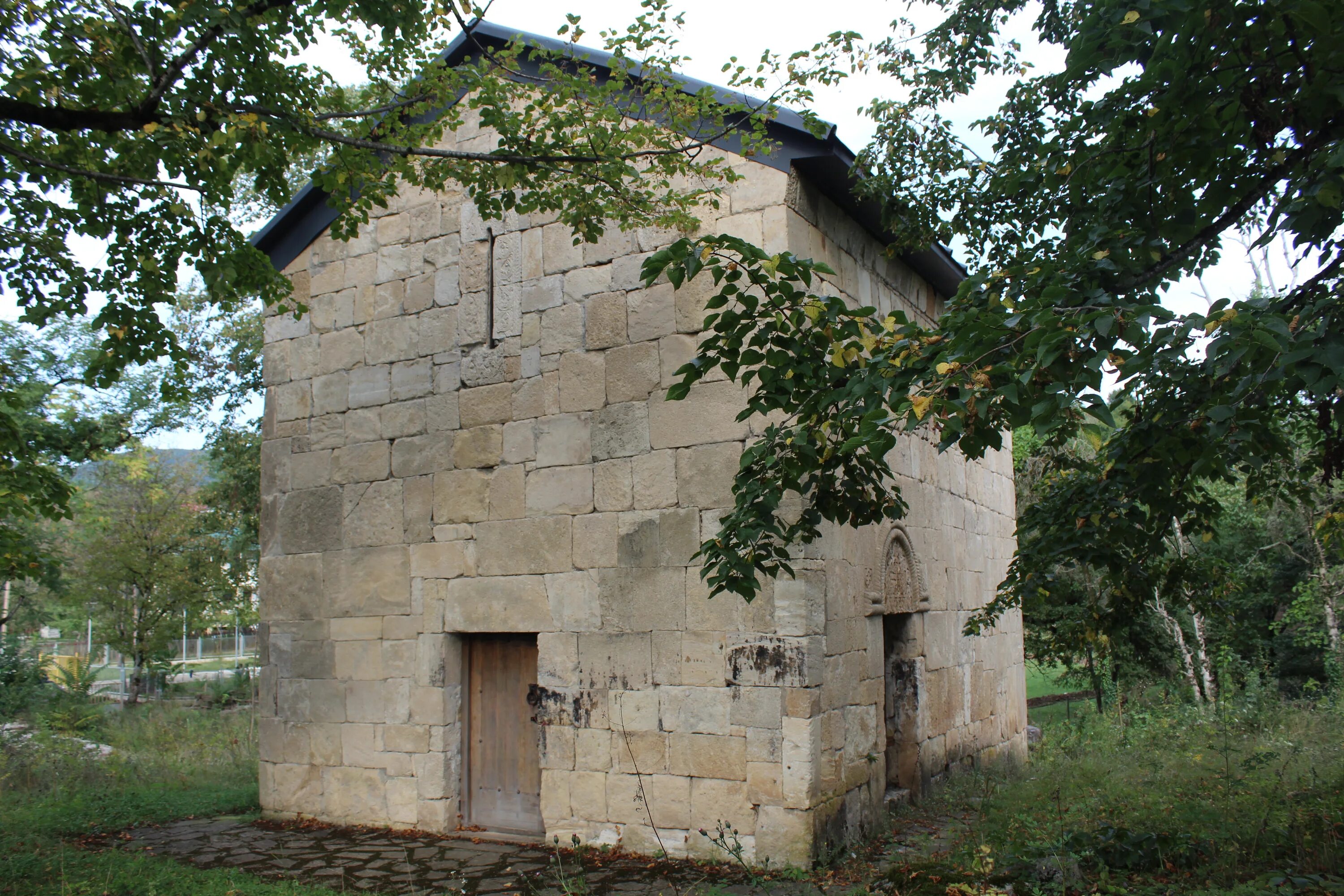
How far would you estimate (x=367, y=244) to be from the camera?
838 cm

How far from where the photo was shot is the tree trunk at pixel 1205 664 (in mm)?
13656

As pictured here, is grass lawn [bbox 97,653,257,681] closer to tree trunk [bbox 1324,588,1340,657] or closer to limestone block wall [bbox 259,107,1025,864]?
limestone block wall [bbox 259,107,1025,864]

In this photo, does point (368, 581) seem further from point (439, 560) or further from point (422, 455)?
point (422, 455)

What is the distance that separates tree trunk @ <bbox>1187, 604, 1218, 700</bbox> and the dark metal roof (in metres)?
7.64

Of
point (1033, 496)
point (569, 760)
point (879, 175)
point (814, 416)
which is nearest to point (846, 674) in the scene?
point (569, 760)

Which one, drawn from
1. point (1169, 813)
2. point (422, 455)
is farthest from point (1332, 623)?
point (422, 455)

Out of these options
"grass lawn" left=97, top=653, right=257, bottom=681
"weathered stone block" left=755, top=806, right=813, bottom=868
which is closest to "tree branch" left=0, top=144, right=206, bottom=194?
"weathered stone block" left=755, top=806, right=813, bottom=868

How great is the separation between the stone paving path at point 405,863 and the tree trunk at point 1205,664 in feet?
34.3

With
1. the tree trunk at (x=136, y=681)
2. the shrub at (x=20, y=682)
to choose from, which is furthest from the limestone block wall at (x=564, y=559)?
the tree trunk at (x=136, y=681)

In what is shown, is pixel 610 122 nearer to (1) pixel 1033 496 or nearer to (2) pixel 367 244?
(2) pixel 367 244

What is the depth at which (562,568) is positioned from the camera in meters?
7.07

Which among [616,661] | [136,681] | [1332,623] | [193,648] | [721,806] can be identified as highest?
[616,661]

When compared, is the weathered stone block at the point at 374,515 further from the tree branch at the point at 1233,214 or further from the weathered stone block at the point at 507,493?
the tree branch at the point at 1233,214

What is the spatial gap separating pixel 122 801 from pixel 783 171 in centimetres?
786
